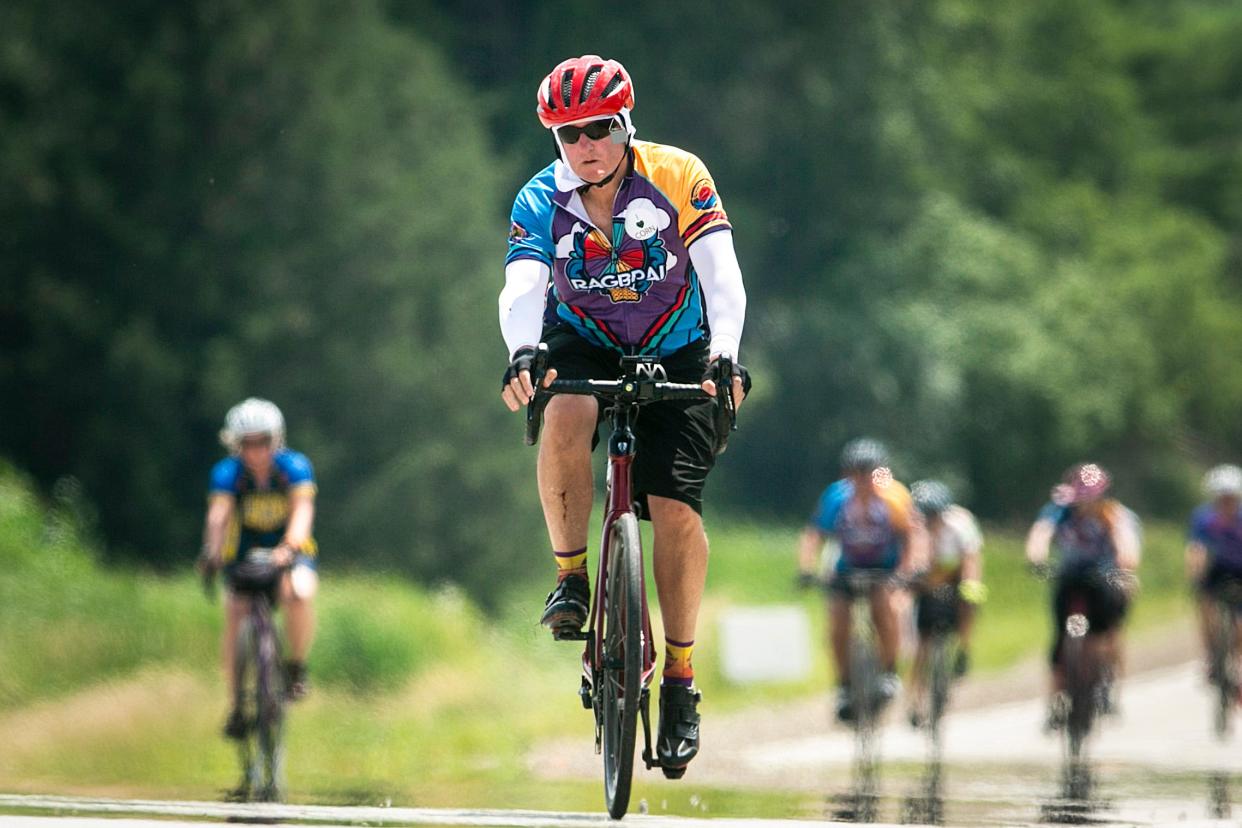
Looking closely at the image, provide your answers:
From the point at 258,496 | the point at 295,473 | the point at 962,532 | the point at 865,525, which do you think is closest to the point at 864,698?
the point at 865,525

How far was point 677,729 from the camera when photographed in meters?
7.91

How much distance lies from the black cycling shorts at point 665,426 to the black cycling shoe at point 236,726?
4.79m

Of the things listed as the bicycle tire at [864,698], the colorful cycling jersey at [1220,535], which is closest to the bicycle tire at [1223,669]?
the colorful cycling jersey at [1220,535]

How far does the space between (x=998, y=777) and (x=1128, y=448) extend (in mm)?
47579

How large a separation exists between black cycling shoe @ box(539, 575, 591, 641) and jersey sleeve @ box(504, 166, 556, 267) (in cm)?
116

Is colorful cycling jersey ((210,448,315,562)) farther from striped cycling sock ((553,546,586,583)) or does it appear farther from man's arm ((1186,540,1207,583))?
man's arm ((1186,540,1207,583))

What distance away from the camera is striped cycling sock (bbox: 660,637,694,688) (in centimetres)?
806

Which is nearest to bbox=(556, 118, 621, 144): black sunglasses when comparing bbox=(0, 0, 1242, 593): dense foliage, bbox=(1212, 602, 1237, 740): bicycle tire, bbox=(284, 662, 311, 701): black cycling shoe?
bbox=(284, 662, 311, 701): black cycling shoe

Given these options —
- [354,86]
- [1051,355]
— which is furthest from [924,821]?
[1051,355]

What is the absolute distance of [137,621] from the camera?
60.8 ft

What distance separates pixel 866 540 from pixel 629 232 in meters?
8.83

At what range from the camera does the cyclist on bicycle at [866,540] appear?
53.8 ft

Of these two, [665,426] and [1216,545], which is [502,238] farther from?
[665,426]

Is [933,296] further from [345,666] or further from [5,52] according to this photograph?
[345,666]
